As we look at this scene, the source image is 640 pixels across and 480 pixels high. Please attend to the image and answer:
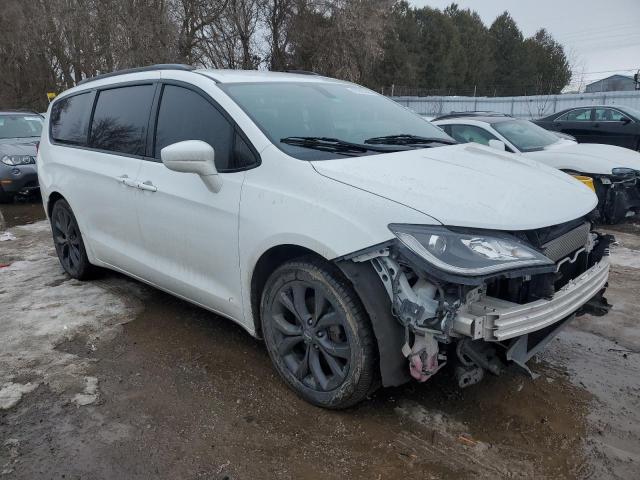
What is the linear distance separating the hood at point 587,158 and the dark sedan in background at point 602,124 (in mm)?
4736

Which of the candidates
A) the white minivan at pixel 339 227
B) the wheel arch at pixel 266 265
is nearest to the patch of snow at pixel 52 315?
the white minivan at pixel 339 227

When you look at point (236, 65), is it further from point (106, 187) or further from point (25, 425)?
point (25, 425)

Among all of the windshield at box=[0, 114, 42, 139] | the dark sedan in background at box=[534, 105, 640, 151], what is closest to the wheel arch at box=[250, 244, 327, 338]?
the windshield at box=[0, 114, 42, 139]

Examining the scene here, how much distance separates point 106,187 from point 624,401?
3753 millimetres

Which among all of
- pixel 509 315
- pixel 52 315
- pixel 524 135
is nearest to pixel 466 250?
pixel 509 315

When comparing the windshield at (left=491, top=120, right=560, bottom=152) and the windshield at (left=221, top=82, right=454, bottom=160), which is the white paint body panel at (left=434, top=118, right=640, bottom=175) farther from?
the windshield at (left=221, top=82, right=454, bottom=160)

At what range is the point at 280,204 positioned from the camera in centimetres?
283

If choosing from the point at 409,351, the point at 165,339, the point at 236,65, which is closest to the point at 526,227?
the point at 409,351

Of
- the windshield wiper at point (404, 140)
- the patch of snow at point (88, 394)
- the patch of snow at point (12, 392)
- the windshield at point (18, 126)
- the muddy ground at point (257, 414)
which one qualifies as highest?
the windshield wiper at point (404, 140)

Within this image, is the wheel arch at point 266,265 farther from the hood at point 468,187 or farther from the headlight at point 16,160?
the headlight at point 16,160

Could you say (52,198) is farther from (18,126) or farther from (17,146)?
(18,126)

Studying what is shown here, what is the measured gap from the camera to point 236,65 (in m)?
22.8

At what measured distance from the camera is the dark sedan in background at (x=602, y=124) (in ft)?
38.6

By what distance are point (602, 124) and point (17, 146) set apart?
39.8 feet
